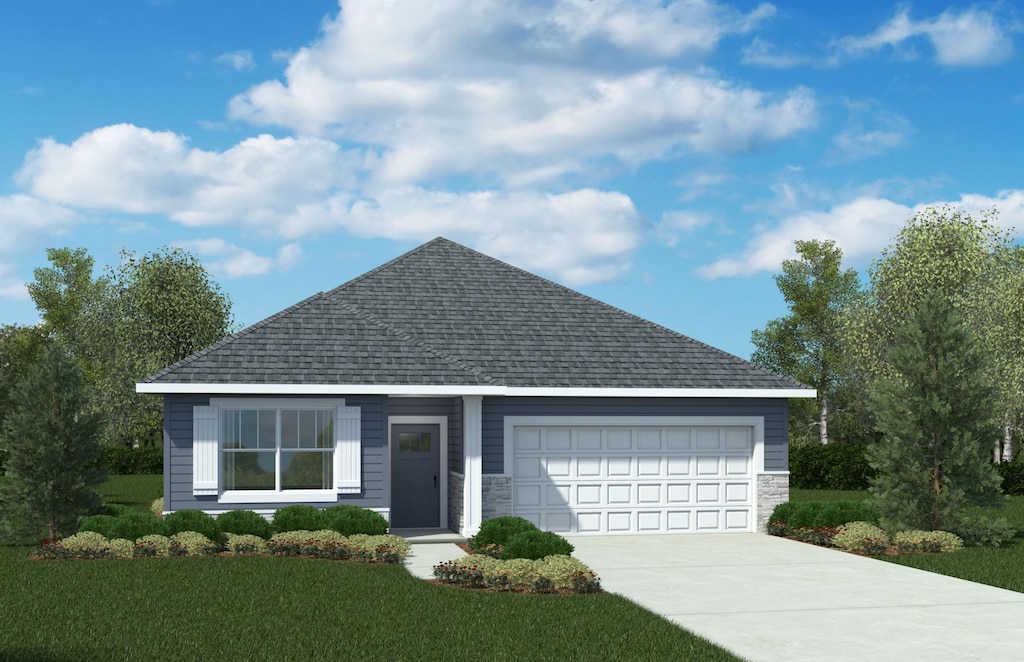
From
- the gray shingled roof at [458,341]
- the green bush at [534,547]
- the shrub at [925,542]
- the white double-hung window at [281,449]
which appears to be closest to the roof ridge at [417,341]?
the gray shingled roof at [458,341]

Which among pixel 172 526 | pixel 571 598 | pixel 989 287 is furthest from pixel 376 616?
pixel 989 287

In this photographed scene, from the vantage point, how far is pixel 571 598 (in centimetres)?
1366

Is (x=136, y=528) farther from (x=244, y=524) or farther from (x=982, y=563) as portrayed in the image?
(x=982, y=563)

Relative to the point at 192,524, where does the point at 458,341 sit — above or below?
above

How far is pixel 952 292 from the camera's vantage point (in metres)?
43.6

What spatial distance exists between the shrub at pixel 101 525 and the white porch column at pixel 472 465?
20.7ft

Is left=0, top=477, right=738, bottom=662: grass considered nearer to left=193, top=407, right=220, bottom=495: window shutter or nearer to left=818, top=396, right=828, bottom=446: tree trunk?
left=193, top=407, right=220, bottom=495: window shutter

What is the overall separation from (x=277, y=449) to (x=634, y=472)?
23.9ft

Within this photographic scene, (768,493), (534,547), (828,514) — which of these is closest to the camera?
(534,547)

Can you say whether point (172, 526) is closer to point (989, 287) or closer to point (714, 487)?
point (714, 487)

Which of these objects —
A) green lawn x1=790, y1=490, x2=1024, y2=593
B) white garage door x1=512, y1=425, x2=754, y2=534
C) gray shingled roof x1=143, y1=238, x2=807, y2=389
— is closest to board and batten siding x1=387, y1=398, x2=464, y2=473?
gray shingled roof x1=143, y1=238, x2=807, y2=389

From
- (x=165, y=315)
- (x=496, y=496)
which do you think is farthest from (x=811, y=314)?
(x=496, y=496)

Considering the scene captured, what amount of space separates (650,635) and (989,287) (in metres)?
37.1

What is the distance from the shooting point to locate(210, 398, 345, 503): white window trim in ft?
64.4
